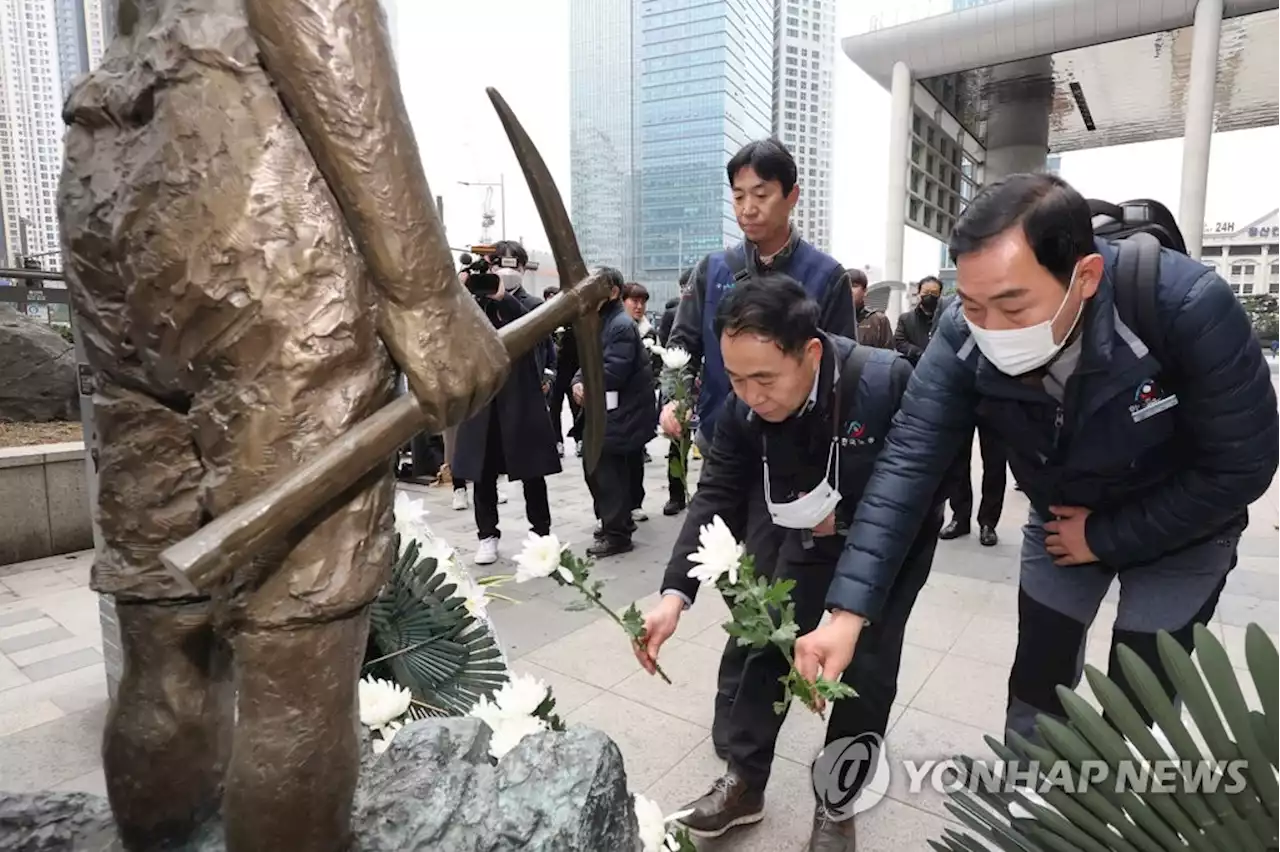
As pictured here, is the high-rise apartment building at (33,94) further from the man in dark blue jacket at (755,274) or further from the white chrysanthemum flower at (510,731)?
the white chrysanthemum flower at (510,731)

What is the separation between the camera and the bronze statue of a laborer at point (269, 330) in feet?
3.61

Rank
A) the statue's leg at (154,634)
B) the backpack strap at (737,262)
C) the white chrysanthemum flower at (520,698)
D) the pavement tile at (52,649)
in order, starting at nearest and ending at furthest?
the statue's leg at (154,634) → the white chrysanthemum flower at (520,698) → the backpack strap at (737,262) → the pavement tile at (52,649)

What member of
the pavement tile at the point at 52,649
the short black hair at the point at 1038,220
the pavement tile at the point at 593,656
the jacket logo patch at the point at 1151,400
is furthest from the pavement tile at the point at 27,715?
the jacket logo patch at the point at 1151,400

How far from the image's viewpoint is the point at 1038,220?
4.79ft

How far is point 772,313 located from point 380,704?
1.25 meters

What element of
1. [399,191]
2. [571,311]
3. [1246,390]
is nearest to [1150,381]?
[1246,390]

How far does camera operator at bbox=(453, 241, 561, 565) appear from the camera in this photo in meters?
4.65

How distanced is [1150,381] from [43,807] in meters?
2.26

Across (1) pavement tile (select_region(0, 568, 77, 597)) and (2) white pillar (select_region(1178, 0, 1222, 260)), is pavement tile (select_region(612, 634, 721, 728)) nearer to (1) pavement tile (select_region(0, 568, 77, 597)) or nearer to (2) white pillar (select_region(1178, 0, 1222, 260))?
(1) pavement tile (select_region(0, 568, 77, 597))

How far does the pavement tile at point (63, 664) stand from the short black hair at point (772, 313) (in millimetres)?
3144

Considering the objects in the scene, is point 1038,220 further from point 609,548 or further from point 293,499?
point 609,548

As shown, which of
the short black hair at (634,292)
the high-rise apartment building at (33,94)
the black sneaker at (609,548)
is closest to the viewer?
the high-rise apartment building at (33,94)

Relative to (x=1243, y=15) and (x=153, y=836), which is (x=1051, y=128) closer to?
(x=1243, y=15)

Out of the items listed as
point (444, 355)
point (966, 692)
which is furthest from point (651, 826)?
point (966, 692)
